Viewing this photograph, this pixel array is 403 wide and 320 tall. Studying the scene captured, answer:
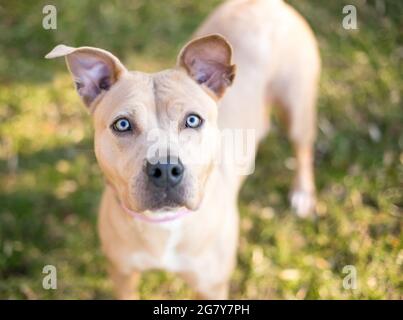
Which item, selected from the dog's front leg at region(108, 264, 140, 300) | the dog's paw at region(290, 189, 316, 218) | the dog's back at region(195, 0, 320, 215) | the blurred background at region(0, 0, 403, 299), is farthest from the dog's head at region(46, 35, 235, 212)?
the dog's paw at region(290, 189, 316, 218)

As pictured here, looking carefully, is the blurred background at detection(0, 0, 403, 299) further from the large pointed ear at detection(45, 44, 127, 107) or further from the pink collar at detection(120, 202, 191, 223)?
the large pointed ear at detection(45, 44, 127, 107)

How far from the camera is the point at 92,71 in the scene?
11.1ft

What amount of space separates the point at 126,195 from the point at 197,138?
464 mm

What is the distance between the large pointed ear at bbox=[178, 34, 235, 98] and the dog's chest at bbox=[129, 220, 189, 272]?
0.80 m

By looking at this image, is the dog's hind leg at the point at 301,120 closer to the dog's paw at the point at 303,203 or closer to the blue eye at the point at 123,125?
the dog's paw at the point at 303,203

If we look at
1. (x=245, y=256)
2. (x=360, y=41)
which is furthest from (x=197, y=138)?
(x=360, y=41)

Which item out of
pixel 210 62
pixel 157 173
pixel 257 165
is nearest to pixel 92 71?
pixel 210 62

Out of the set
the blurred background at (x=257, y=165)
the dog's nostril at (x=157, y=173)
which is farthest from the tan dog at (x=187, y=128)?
the blurred background at (x=257, y=165)

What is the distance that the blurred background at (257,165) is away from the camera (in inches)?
181

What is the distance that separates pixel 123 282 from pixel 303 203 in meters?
1.80

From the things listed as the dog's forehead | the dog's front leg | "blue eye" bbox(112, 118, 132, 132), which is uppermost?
the dog's forehead

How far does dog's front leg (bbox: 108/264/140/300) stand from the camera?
3.91m

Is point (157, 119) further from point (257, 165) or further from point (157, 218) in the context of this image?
point (257, 165)

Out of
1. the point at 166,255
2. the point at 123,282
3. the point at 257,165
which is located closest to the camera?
the point at 166,255
